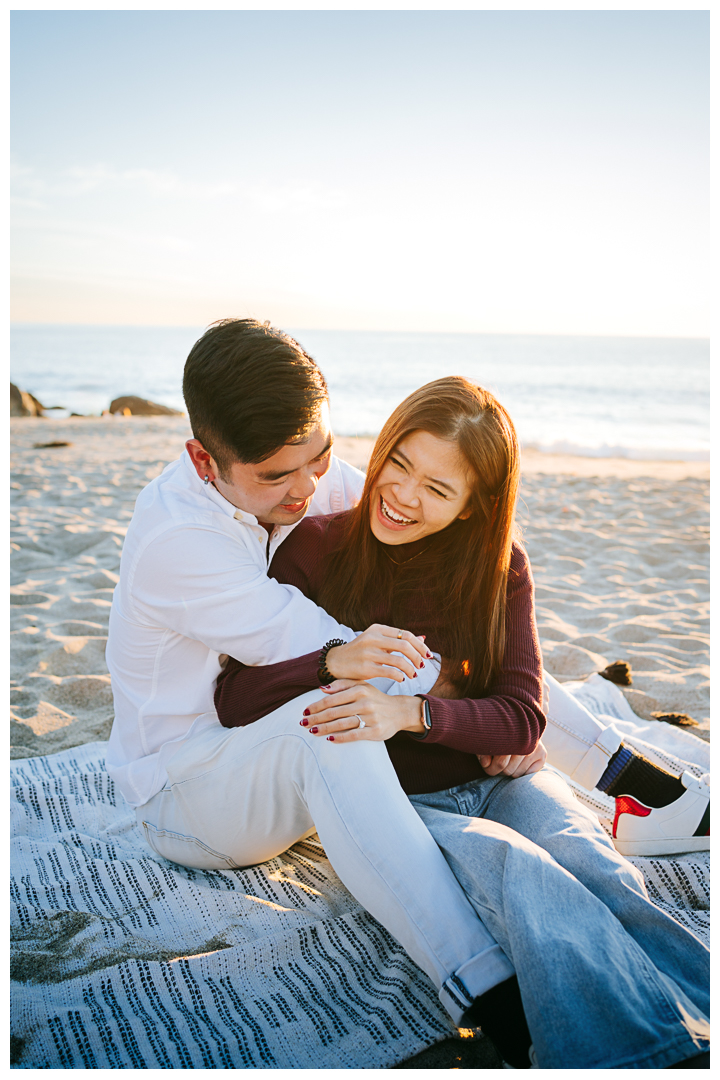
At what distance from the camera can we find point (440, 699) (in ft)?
6.58

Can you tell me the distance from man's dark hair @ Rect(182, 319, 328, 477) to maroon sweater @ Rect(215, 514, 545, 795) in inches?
22.1

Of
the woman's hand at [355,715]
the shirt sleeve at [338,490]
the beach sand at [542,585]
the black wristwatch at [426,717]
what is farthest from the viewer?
the beach sand at [542,585]

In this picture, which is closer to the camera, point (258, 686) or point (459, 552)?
point (258, 686)

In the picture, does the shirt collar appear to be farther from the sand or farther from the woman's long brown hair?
the sand

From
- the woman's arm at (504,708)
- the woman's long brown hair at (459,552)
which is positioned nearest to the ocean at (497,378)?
the woman's long brown hair at (459,552)

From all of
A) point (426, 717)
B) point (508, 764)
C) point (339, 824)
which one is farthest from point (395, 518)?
point (339, 824)

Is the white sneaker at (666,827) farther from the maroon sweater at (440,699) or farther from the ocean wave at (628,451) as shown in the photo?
the ocean wave at (628,451)

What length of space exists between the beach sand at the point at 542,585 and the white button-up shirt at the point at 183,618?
3.41 ft

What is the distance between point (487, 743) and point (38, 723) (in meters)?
2.15

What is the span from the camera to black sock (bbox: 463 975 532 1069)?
1520mm

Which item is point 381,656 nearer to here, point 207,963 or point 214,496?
point 214,496

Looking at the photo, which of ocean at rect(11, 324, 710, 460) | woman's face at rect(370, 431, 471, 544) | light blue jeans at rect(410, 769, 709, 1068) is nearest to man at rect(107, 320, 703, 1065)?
light blue jeans at rect(410, 769, 709, 1068)

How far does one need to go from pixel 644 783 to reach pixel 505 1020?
3.89ft

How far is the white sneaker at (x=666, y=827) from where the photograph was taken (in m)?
2.42
